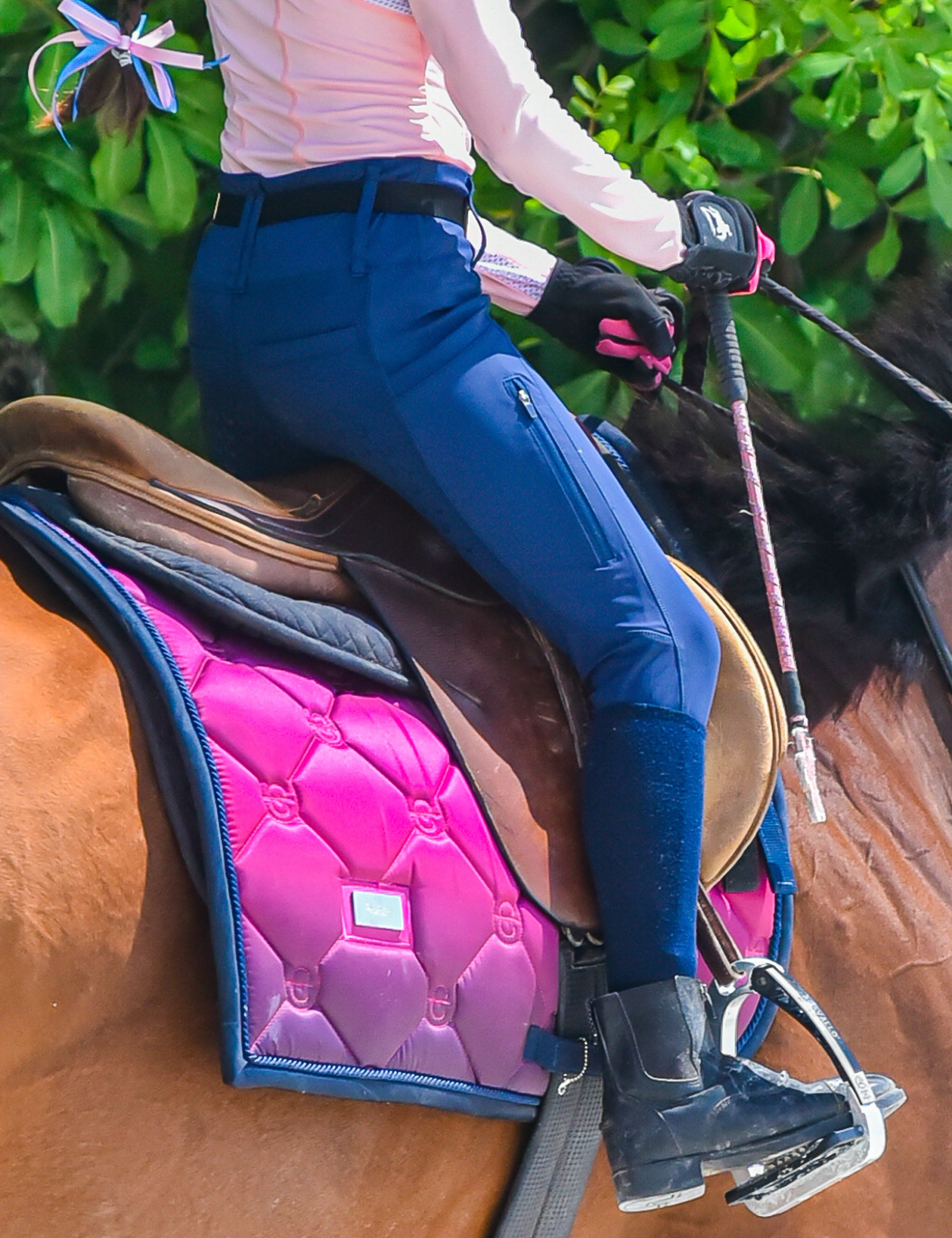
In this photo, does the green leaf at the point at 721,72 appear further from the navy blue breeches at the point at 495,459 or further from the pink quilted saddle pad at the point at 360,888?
the pink quilted saddle pad at the point at 360,888

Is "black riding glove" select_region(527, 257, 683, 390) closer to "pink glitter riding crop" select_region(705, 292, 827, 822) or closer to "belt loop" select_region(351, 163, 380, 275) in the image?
"pink glitter riding crop" select_region(705, 292, 827, 822)

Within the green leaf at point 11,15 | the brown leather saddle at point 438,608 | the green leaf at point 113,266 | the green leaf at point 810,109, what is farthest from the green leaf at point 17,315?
the green leaf at point 810,109

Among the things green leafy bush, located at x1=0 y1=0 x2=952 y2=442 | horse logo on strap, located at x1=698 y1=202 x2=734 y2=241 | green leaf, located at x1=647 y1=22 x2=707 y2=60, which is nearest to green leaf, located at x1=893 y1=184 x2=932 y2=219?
green leafy bush, located at x1=0 y1=0 x2=952 y2=442

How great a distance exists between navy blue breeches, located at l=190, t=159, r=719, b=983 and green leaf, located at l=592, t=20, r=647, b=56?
42.0 inches

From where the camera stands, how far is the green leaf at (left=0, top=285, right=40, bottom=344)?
2.30m

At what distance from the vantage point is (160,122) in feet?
7.39

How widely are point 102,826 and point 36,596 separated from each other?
9.6 inches

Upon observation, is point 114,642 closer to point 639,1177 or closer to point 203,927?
point 203,927

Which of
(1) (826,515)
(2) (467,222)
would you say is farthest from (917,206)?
(2) (467,222)

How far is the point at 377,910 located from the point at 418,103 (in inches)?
31.9

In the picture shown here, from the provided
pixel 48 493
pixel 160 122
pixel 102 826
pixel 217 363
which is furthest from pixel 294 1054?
pixel 160 122

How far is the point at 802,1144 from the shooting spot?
1.34 meters

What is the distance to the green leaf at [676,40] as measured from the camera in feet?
7.54

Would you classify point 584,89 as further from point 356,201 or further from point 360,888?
point 360,888
